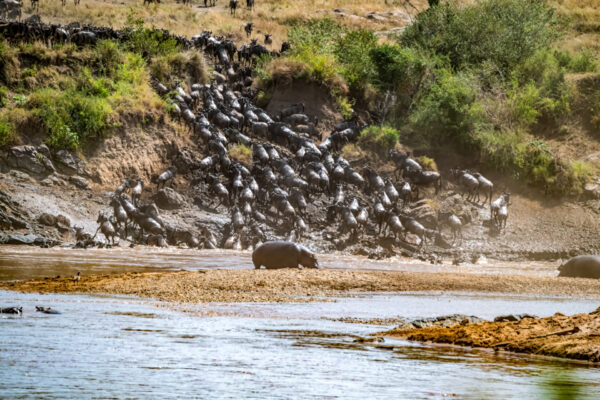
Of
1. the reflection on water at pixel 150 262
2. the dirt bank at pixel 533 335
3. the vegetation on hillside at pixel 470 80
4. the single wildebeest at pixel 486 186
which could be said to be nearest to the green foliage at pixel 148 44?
the vegetation on hillside at pixel 470 80

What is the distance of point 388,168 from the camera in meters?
39.8

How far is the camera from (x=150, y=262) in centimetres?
2420

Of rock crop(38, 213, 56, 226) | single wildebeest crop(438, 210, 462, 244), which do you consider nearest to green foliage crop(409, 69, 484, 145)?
single wildebeest crop(438, 210, 462, 244)

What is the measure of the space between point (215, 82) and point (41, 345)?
115 ft

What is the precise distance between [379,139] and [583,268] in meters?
15.9

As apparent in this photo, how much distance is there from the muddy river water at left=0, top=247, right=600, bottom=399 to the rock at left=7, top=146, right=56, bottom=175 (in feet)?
60.0

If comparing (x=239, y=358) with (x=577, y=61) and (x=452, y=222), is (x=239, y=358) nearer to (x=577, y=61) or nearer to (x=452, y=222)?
(x=452, y=222)

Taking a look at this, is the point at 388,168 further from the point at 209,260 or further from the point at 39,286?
the point at 39,286

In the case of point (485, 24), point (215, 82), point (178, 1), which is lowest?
point (215, 82)

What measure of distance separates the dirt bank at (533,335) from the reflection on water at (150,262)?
9450mm

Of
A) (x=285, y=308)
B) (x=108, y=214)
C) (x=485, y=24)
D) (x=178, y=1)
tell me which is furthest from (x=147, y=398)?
(x=178, y=1)

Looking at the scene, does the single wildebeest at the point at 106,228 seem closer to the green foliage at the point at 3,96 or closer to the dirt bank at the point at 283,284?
the green foliage at the point at 3,96

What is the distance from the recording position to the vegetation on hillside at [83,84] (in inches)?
1339

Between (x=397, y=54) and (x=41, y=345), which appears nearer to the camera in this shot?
(x=41, y=345)
